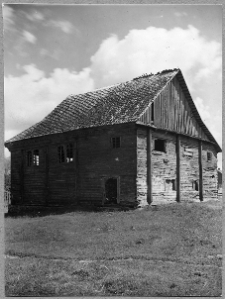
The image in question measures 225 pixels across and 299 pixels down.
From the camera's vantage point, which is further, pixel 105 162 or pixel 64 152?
pixel 64 152

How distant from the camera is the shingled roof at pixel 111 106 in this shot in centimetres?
1914

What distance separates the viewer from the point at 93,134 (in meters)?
20.0

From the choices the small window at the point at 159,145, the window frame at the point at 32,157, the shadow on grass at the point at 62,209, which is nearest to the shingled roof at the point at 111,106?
the window frame at the point at 32,157

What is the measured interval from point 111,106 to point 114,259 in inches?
402

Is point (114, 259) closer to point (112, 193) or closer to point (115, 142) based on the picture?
point (112, 193)

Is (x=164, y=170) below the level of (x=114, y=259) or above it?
above

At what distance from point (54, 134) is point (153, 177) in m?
6.68

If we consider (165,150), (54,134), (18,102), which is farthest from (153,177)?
(18,102)

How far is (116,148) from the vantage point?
19516 millimetres

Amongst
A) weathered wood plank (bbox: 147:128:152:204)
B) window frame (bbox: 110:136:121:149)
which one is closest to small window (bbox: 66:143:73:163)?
window frame (bbox: 110:136:121:149)

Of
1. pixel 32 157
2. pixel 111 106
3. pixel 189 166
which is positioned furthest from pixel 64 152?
pixel 189 166

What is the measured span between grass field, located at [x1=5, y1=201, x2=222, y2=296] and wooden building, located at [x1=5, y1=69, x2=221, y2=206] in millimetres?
5935

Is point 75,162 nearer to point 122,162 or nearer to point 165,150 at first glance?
point 122,162

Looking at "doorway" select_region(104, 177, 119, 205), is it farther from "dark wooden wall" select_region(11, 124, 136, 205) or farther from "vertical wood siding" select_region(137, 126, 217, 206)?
"vertical wood siding" select_region(137, 126, 217, 206)
